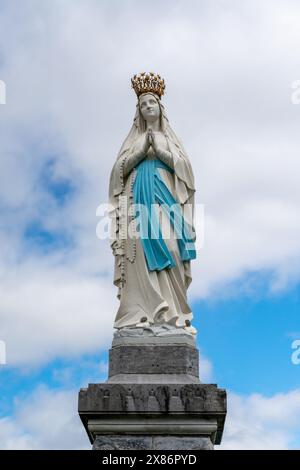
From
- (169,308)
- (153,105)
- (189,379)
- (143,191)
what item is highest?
(153,105)

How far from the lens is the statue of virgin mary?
12.7 meters

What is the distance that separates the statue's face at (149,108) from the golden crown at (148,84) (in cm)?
16

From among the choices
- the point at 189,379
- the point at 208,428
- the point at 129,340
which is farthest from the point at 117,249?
the point at 208,428

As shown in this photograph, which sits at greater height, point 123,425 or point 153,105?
point 153,105

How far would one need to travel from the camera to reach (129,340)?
1226 centimetres

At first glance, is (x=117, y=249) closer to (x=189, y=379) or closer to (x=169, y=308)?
(x=169, y=308)

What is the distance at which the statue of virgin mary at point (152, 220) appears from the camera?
1268cm

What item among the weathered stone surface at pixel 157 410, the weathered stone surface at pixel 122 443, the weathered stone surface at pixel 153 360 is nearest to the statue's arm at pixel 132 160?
the weathered stone surface at pixel 153 360

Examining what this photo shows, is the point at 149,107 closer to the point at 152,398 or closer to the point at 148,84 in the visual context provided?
the point at 148,84

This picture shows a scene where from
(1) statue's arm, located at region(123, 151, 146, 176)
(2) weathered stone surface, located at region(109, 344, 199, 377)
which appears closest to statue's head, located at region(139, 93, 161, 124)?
(1) statue's arm, located at region(123, 151, 146, 176)

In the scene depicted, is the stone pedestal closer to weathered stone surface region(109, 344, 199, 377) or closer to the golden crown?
weathered stone surface region(109, 344, 199, 377)

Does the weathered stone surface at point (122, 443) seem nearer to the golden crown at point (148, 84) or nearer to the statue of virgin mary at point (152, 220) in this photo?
the statue of virgin mary at point (152, 220)
